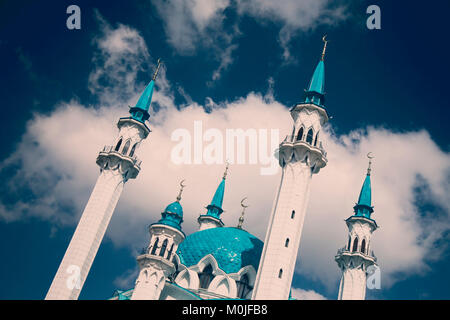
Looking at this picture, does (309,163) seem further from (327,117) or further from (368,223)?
(368,223)

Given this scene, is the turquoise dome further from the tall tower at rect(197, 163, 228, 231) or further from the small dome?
the tall tower at rect(197, 163, 228, 231)

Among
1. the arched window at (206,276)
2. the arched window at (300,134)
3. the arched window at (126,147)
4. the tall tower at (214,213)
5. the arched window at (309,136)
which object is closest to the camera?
the arched window at (309,136)

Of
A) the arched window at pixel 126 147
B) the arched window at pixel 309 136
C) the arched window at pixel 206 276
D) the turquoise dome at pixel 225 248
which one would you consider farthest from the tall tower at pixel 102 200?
the arched window at pixel 309 136

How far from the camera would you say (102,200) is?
34.7 meters

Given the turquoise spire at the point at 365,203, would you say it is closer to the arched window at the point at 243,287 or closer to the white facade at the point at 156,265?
the arched window at the point at 243,287

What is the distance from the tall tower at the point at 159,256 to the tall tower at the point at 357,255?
12778mm

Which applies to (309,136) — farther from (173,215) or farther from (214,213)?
(214,213)

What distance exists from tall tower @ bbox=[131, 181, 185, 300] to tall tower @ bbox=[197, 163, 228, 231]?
1272 cm

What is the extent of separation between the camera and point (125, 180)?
36938mm

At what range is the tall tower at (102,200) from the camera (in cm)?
3138

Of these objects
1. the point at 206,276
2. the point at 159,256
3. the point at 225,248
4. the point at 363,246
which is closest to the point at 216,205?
the point at 225,248

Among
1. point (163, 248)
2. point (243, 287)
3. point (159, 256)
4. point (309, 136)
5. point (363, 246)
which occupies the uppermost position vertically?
point (309, 136)

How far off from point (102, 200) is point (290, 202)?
14.3m
